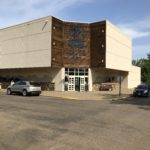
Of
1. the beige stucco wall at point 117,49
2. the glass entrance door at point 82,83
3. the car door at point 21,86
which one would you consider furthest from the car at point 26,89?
the beige stucco wall at point 117,49

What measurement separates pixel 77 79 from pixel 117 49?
1005 cm

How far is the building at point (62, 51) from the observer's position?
1641 inches

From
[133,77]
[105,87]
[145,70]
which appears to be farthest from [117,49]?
[145,70]

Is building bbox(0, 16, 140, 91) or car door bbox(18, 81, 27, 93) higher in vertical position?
building bbox(0, 16, 140, 91)

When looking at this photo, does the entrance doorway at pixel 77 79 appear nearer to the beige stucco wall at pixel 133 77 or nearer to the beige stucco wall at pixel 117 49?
the beige stucco wall at pixel 117 49

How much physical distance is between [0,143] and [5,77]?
146 feet

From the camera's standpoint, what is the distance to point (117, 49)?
49.3m

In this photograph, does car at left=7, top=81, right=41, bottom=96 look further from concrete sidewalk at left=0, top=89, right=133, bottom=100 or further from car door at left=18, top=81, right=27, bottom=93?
concrete sidewalk at left=0, top=89, right=133, bottom=100

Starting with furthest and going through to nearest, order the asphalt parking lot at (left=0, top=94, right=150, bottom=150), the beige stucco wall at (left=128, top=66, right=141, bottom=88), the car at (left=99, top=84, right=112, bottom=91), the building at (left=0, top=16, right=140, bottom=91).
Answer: the beige stucco wall at (left=128, top=66, right=141, bottom=88) → the car at (left=99, top=84, right=112, bottom=91) → the building at (left=0, top=16, right=140, bottom=91) → the asphalt parking lot at (left=0, top=94, right=150, bottom=150)

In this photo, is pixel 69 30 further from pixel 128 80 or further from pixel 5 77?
pixel 128 80

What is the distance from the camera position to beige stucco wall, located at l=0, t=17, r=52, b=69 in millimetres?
41438

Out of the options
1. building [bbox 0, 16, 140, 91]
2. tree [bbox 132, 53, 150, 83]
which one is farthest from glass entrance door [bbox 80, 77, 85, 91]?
tree [bbox 132, 53, 150, 83]

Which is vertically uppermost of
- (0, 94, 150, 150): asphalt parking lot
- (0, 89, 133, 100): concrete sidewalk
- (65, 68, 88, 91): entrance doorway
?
(65, 68, 88, 91): entrance doorway

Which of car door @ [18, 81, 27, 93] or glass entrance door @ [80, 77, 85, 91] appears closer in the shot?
car door @ [18, 81, 27, 93]
